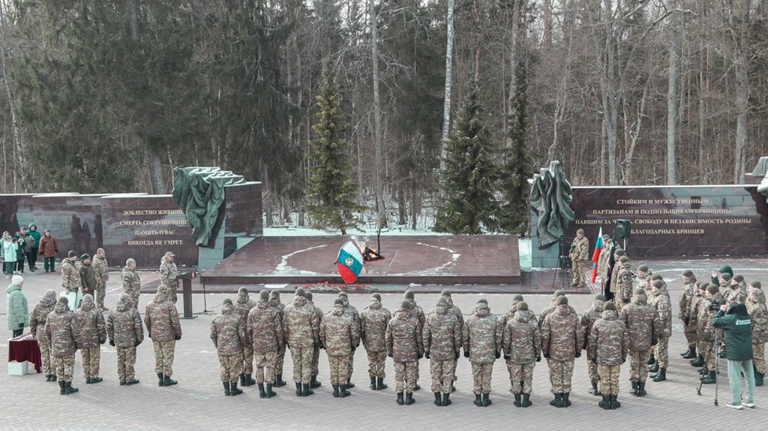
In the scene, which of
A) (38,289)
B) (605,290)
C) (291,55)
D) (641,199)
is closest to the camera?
(605,290)

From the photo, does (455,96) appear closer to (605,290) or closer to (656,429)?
(605,290)

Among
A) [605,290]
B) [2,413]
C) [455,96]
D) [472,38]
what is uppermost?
[472,38]

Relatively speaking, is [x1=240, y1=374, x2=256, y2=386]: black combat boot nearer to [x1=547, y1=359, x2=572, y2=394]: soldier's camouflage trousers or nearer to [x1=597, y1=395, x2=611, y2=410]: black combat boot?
[x1=547, y1=359, x2=572, y2=394]: soldier's camouflage trousers

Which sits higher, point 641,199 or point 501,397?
point 641,199

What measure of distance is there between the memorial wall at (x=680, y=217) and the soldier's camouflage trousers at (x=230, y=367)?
12572 millimetres

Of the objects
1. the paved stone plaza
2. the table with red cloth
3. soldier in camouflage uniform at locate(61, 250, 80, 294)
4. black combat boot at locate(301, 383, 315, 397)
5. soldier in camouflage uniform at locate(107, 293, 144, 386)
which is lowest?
the paved stone plaza

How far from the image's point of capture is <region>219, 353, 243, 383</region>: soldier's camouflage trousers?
1062 cm

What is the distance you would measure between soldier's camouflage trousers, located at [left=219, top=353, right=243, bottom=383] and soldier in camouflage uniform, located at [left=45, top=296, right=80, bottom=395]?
6.96 ft

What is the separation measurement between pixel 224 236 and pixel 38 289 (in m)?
4.85

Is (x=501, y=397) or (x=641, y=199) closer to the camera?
(x=501, y=397)

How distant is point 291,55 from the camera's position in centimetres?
3903

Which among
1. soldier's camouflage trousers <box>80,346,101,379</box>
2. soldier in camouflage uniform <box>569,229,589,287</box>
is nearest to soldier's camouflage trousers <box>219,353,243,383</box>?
soldier's camouflage trousers <box>80,346,101,379</box>

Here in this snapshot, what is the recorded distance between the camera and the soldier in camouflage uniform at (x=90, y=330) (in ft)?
36.0

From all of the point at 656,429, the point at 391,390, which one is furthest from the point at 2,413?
the point at 656,429
